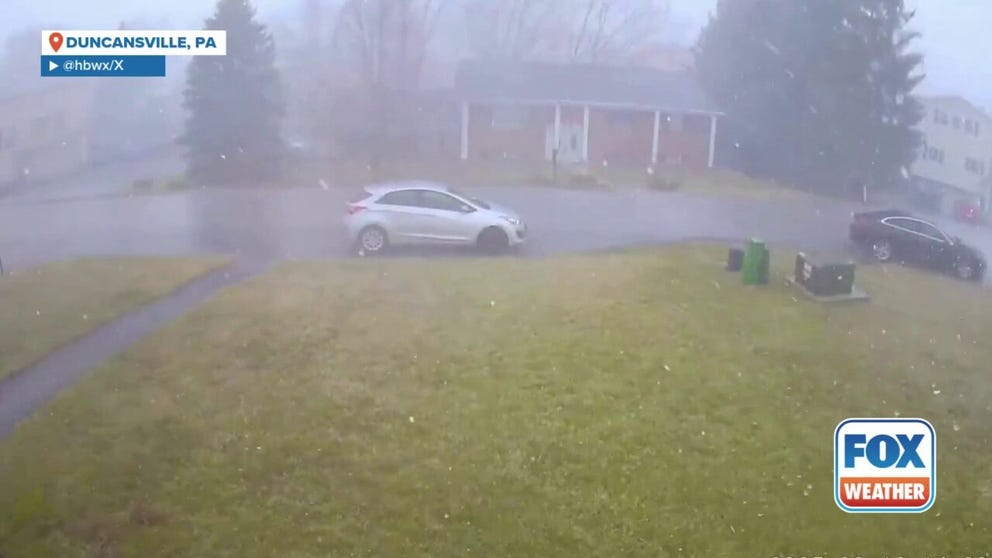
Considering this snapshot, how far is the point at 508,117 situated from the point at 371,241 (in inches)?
67.8

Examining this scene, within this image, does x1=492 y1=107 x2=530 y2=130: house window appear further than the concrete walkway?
Yes

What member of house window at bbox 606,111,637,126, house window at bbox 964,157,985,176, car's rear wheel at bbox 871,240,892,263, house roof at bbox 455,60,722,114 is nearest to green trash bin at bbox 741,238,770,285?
car's rear wheel at bbox 871,240,892,263

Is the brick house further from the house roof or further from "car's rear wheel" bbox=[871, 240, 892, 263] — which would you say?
"car's rear wheel" bbox=[871, 240, 892, 263]

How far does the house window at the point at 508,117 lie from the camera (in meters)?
6.98

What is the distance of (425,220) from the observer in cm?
774

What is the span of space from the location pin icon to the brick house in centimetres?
310

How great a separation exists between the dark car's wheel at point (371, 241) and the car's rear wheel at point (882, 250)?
4.22m

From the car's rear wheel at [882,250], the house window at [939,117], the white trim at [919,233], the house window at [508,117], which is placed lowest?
the car's rear wheel at [882,250]

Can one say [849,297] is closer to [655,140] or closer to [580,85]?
[655,140]

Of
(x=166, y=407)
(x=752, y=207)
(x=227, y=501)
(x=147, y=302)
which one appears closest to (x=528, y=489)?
(x=227, y=501)

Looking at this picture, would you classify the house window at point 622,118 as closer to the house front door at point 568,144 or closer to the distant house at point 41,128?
the house front door at point 568,144

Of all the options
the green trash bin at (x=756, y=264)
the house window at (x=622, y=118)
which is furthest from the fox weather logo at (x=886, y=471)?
the house window at (x=622, y=118)

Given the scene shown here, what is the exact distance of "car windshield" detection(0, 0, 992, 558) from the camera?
3873 millimetres

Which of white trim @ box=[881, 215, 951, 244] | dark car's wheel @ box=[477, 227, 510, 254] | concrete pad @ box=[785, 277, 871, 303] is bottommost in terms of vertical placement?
concrete pad @ box=[785, 277, 871, 303]
